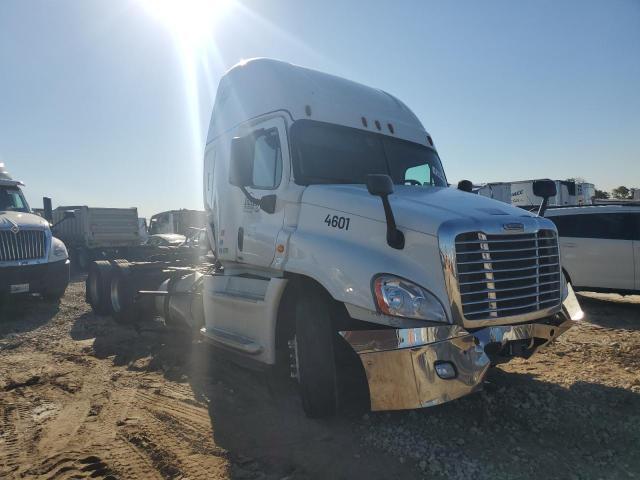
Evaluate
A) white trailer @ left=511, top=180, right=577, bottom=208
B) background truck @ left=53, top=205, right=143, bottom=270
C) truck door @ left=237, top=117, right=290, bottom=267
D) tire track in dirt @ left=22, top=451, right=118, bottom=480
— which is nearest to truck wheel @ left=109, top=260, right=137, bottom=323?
truck door @ left=237, top=117, right=290, bottom=267

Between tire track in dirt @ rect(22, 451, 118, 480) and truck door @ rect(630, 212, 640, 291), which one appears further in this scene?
truck door @ rect(630, 212, 640, 291)

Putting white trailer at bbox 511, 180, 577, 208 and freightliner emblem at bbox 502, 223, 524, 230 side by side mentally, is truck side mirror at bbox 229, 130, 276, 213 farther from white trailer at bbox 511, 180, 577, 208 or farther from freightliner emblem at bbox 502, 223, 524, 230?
white trailer at bbox 511, 180, 577, 208

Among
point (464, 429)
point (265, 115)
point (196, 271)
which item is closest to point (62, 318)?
point (196, 271)

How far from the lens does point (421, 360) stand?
3.03m

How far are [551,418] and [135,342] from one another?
5722 mm

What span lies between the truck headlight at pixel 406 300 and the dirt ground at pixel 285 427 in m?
1.01

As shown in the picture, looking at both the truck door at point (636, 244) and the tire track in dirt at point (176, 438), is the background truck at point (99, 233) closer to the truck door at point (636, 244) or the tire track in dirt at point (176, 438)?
the tire track in dirt at point (176, 438)

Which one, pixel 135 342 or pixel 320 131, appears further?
pixel 135 342

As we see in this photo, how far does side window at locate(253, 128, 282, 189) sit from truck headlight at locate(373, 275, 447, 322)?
5.80ft

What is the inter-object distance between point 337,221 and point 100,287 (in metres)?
6.92

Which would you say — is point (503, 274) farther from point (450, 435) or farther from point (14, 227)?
point (14, 227)

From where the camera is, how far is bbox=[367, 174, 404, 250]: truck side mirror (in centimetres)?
338

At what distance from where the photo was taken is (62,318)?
29.1 feet

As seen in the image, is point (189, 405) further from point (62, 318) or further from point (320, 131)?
point (62, 318)
